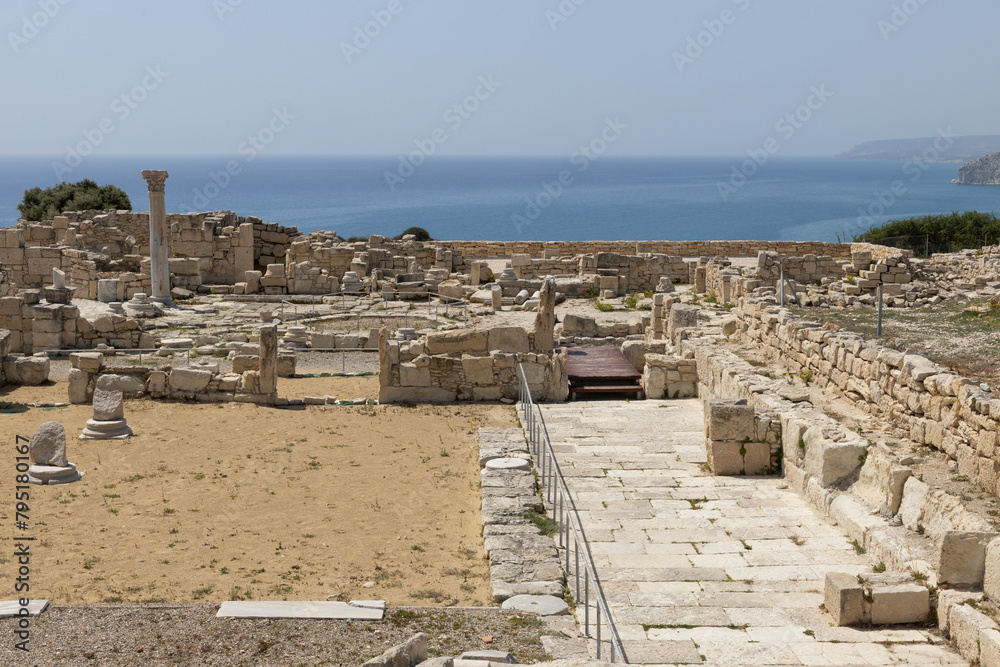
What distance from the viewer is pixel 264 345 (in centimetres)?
1567

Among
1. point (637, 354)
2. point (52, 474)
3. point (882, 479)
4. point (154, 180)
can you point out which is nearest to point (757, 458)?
point (882, 479)

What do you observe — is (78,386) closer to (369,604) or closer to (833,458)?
(369,604)

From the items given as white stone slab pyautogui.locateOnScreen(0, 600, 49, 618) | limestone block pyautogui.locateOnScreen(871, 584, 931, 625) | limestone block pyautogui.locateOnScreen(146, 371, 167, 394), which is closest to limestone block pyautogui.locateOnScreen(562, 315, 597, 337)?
limestone block pyautogui.locateOnScreen(146, 371, 167, 394)

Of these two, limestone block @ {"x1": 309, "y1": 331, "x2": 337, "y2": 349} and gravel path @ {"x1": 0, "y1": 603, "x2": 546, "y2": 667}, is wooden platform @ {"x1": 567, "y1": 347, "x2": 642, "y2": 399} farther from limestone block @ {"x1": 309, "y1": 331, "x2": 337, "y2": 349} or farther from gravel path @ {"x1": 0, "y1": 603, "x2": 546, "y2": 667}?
gravel path @ {"x1": 0, "y1": 603, "x2": 546, "y2": 667}

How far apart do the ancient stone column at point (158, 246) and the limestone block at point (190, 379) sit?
484 inches

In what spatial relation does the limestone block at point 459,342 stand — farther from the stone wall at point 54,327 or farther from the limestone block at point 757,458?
the stone wall at point 54,327

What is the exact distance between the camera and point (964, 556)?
7016 millimetres

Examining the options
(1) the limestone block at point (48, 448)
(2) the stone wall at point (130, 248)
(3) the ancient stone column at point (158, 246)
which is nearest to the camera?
(1) the limestone block at point (48, 448)

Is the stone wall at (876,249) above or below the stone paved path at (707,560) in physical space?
above

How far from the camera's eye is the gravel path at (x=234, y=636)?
22.3 feet

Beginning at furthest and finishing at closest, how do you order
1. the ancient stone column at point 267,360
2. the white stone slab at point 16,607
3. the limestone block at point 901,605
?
the ancient stone column at point 267,360 < the white stone slab at point 16,607 < the limestone block at point 901,605

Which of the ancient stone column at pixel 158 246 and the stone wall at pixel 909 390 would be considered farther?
the ancient stone column at pixel 158 246

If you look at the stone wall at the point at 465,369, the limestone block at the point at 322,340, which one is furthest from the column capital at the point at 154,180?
the stone wall at the point at 465,369

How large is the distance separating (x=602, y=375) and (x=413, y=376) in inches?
128
